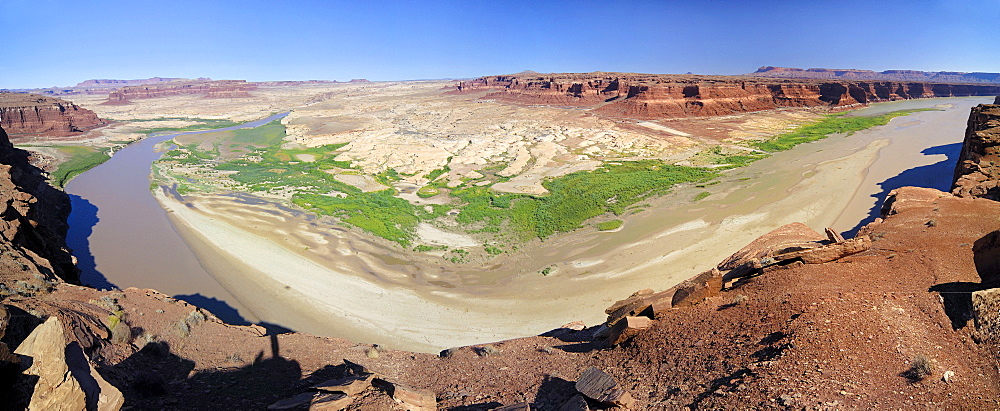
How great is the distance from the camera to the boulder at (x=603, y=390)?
21.5 feet

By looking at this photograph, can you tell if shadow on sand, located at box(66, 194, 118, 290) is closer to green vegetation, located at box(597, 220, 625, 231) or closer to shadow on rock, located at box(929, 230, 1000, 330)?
green vegetation, located at box(597, 220, 625, 231)

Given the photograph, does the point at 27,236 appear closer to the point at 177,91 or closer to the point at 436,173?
the point at 436,173

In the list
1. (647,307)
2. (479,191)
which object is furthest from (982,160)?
(479,191)

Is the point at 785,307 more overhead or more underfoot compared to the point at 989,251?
more underfoot

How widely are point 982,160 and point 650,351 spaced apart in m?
23.1

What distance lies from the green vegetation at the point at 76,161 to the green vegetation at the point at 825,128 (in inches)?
2974

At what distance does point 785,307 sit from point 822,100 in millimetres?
101741

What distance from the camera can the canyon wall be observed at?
245ft

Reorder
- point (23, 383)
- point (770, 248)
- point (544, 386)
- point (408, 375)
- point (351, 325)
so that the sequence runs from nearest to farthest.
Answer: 1. point (23, 383)
2. point (544, 386)
3. point (408, 375)
4. point (770, 248)
5. point (351, 325)

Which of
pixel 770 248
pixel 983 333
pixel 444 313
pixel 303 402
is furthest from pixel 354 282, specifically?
pixel 983 333

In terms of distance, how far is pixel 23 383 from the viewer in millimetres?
4590

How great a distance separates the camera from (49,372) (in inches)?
193

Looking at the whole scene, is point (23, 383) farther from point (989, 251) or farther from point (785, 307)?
point (989, 251)

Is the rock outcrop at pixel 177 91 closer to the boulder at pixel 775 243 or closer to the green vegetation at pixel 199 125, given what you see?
the green vegetation at pixel 199 125
